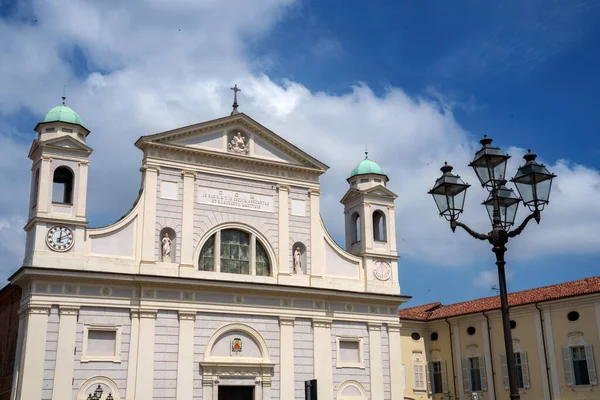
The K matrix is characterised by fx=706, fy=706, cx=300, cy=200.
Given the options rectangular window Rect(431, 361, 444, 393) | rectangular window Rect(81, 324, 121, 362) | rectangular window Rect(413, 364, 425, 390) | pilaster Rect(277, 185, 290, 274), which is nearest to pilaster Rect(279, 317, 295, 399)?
pilaster Rect(277, 185, 290, 274)

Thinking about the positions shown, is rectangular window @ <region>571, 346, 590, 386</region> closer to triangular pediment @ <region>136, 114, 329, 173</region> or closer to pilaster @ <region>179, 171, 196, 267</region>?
triangular pediment @ <region>136, 114, 329, 173</region>

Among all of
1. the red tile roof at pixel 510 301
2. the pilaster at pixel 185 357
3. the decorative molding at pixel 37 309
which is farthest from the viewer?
the red tile roof at pixel 510 301

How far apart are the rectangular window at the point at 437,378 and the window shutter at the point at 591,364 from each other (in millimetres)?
8434

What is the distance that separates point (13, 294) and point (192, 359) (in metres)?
7.17

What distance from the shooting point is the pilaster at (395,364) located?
2897cm


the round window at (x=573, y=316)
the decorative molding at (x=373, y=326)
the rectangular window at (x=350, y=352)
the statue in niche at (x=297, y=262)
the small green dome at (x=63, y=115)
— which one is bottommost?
the rectangular window at (x=350, y=352)

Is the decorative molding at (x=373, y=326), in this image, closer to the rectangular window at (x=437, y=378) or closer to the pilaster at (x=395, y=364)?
the pilaster at (x=395, y=364)

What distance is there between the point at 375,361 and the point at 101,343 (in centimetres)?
1112

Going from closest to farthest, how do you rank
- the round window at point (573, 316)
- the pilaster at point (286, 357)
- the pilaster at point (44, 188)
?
the pilaster at point (44, 188) → the pilaster at point (286, 357) → the round window at point (573, 316)

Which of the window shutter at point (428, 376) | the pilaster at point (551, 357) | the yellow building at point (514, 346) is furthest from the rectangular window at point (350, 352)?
the window shutter at point (428, 376)

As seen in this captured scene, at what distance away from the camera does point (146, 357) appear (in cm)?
2467

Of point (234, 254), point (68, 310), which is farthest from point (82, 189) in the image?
point (234, 254)

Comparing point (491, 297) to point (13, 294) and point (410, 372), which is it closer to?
point (410, 372)

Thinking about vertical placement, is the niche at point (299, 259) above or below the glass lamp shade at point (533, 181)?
above
